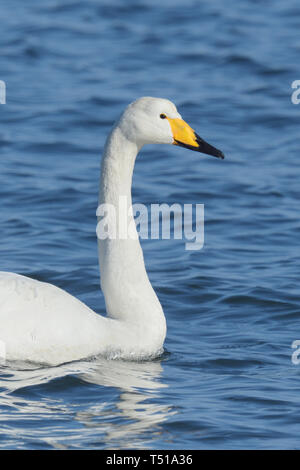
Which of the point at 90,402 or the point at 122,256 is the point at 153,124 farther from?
the point at 90,402

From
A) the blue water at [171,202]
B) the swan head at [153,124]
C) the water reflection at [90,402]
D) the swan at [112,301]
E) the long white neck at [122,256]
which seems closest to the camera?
the water reflection at [90,402]

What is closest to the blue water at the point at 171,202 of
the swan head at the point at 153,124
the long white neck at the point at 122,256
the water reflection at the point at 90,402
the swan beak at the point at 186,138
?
the water reflection at the point at 90,402

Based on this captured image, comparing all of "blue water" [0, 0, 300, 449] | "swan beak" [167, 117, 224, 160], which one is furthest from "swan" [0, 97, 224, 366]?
"blue water" [0, 0, 300, 449]

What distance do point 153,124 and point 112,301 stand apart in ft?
4.81

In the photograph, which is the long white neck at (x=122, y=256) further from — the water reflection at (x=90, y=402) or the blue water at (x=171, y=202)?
the water reflection at (x=90, y=402)

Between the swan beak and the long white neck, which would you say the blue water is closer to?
the long white neck

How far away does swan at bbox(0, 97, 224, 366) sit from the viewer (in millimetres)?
8188

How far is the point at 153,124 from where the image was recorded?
8.88m

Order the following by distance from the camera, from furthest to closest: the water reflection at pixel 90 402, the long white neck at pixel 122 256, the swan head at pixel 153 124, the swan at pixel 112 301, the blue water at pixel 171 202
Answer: the long white neck at pixel 122 256 < the swan head at pixel 153 124 < the swan at pixel 112 301 < the blue water at pixel 171 202 < the water reflection at pixel 90 402

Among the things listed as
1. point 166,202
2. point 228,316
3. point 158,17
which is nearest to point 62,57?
point 158,17

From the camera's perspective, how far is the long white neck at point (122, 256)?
8.98m

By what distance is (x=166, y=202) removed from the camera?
44.9 ft

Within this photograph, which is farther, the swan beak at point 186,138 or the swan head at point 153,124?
the swan beak at point 186,138
